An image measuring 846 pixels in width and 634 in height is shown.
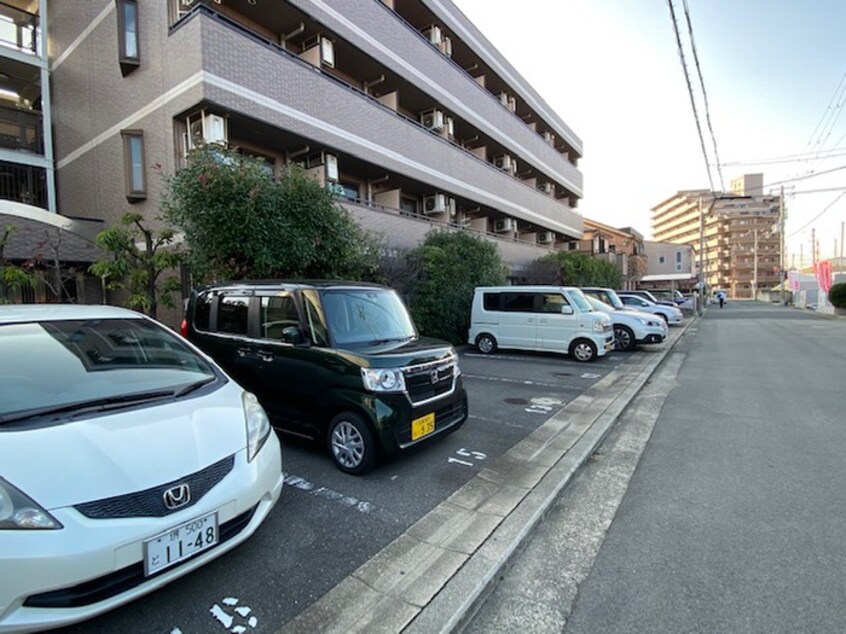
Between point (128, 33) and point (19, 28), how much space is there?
24.5 ft

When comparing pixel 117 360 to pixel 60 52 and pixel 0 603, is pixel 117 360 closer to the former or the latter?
pixel 0 603

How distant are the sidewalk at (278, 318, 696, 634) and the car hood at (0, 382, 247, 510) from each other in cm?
97

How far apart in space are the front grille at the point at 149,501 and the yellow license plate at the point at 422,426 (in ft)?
5.71

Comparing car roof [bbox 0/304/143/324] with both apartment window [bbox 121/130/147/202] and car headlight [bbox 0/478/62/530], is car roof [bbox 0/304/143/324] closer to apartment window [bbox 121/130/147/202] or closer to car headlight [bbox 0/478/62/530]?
car headlight [bbox 0/478/62/530]

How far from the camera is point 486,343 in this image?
10.6 metres

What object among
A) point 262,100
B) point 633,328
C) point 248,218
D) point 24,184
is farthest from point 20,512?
point 24,184

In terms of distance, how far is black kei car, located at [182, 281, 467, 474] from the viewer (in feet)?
11.6

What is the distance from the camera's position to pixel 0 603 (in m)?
1.55

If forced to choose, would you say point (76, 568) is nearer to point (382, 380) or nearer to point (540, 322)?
point (382, 380)

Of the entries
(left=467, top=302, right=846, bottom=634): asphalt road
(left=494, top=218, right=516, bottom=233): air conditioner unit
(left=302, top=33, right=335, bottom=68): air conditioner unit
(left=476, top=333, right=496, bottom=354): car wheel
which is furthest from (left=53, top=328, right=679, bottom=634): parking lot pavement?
(left=494, top=218, right=516, bottom=233): air conditioner unit

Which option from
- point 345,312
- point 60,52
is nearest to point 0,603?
point 345,312

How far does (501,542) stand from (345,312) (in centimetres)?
248

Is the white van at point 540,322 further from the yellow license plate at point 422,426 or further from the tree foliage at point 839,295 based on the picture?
the tree foliage at point 839,295

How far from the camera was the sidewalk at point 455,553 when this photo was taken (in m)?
2.04
